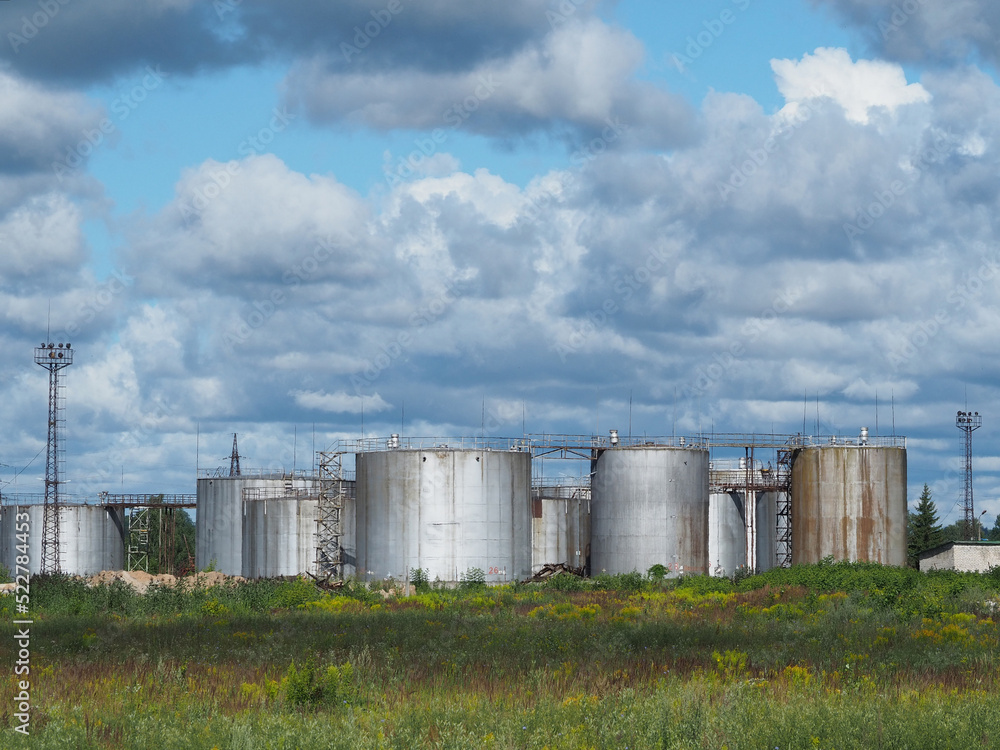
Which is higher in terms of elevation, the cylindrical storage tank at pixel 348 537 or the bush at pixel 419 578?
the cylindrical storage tank at pixel 348 537

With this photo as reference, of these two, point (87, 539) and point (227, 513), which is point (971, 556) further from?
point (87, 539)

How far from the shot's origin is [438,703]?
16938 millimetres

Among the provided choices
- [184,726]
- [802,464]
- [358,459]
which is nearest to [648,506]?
[802,464]

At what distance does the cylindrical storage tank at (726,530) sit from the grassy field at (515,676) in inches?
1154

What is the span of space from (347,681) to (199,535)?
63080 millimetres

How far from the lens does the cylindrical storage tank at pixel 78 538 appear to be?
83438 millimetres

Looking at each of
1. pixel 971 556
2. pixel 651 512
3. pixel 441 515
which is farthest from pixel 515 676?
pixel 971 556

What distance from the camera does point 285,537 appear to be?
227 feet

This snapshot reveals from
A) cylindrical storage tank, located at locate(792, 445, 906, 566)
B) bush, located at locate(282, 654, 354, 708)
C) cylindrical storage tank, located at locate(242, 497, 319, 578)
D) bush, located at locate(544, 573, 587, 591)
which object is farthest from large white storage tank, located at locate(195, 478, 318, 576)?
bush, located at locate(282, 654, 354, 708)

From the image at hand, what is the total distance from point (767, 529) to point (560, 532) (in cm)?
1179

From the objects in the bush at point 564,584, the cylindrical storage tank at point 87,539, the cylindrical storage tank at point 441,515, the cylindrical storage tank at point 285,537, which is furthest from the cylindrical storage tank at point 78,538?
the bush at point 564,584

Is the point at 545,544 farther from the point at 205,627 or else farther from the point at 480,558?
the point at 205,627

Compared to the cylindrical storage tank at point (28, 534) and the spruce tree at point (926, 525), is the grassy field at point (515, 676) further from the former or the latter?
the spruce tree at point (926, 525)

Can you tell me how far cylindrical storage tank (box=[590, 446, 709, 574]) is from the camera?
59.7 meters
